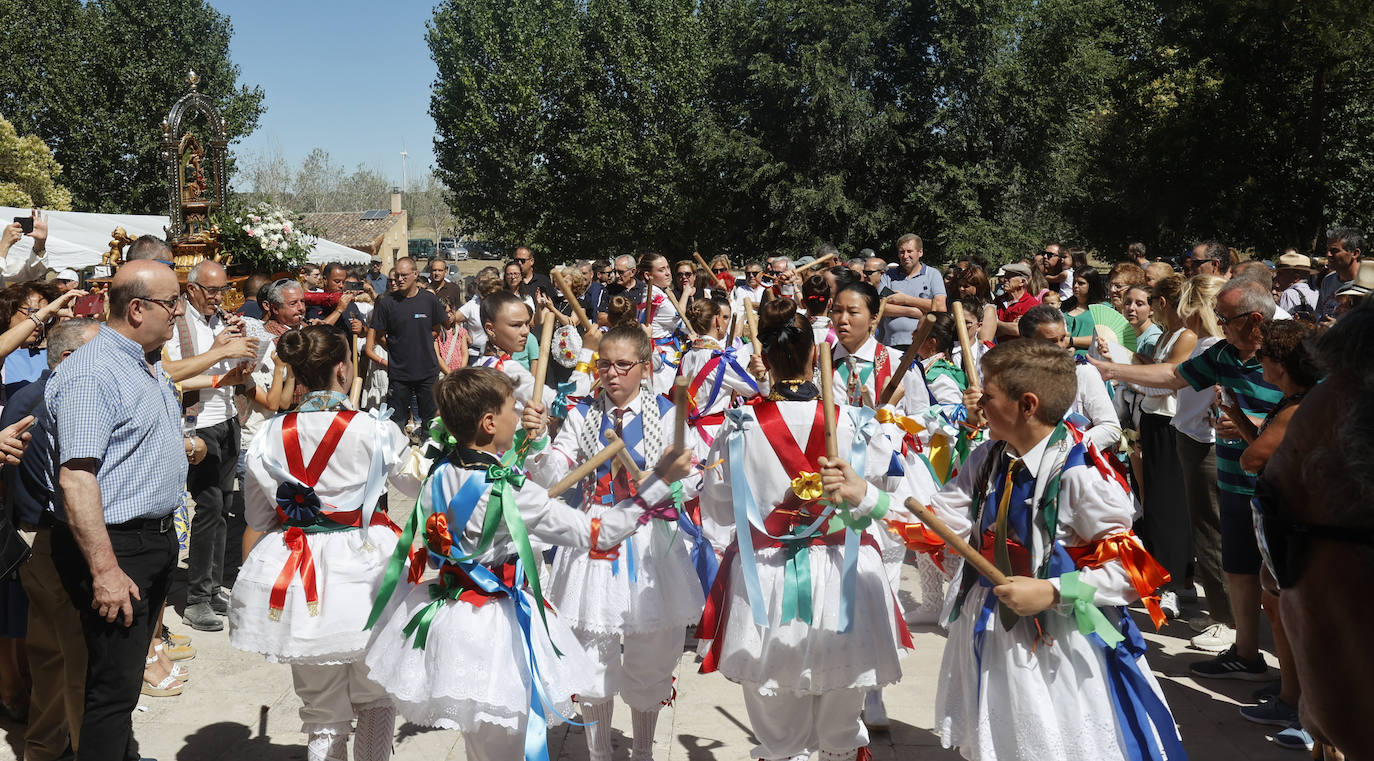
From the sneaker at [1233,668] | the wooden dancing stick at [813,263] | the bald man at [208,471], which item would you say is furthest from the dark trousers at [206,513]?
the sneaker at [1233,668]

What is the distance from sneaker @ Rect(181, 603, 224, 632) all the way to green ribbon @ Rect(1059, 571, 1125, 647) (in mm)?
5341

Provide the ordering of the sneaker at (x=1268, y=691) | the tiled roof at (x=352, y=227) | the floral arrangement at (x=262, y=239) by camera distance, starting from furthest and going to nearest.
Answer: the tiled roof at (x=352, y=227), the floral arrangement at (x=262, y=239), the sneaker at (x=1268, y=691)

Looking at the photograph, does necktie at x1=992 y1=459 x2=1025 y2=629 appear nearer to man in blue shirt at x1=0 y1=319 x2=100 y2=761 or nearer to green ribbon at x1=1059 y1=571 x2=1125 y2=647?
green ribbon at x1=1059 y1=571 x2=1125 y2=647

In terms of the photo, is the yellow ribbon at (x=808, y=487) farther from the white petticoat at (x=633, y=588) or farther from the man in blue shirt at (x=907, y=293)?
the man in blue shirt at (x=907, y=293)

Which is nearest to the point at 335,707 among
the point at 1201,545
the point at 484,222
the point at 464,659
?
the point at 464,659

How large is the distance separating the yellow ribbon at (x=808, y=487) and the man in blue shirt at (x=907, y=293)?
5.06 metres

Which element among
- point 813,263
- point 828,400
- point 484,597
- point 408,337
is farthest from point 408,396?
point 828,400

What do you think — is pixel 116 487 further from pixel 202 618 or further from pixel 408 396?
pixel 408 396

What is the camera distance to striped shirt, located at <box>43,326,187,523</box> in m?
Result: 3.47

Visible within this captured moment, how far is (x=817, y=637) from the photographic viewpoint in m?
3.53

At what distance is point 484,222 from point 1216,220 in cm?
2229

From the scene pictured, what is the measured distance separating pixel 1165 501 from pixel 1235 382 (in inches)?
78.5

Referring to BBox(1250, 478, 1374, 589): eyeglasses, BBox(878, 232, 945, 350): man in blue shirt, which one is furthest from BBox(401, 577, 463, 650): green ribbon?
BBox(878, 232, 945, 350): man in blue shirt

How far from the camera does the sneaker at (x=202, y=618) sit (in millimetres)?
6219
